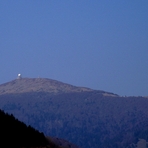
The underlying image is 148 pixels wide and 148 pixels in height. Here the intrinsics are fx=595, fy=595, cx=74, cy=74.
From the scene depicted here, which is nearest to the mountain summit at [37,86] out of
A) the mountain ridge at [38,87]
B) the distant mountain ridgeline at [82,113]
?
the mountain ridge at [38,87]

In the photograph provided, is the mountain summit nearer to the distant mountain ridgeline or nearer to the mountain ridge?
the mountain ridge

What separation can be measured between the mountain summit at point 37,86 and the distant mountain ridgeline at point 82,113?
1833 millimetres

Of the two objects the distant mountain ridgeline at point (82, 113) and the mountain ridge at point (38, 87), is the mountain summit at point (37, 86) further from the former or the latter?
the distant mountain ridgeline at point (82, 113)

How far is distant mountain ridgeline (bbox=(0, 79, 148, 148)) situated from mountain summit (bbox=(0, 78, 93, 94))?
1833 mm

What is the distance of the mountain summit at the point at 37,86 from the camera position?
6033 inches

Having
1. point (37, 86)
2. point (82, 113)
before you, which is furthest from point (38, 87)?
point (82, 113)

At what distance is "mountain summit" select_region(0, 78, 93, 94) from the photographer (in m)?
153

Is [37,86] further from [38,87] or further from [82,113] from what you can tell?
[82,113]

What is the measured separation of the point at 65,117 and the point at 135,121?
17.3 metres

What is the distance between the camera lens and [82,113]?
131 meters

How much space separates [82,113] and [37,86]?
99.1 feet

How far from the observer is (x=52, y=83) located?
16125 centimetres

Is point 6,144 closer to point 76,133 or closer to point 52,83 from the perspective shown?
point 76,133

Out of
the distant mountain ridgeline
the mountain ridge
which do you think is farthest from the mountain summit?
the distant mountain ridgeline
